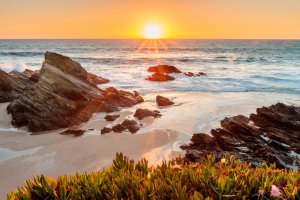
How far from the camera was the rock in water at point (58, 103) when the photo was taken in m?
12.3

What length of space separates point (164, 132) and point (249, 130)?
320 cm

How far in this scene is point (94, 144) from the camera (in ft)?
34.1

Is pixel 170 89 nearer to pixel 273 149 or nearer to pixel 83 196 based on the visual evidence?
pixel 273 149

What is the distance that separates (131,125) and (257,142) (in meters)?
4.97

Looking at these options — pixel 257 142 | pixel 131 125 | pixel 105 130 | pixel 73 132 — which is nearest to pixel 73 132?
pixel 73 132

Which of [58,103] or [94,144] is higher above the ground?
[58,103]

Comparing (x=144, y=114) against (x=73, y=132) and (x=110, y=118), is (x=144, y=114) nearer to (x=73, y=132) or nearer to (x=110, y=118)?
(x=110, y=118)

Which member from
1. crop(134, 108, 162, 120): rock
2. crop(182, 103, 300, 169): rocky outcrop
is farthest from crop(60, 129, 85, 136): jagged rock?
crop(182, 103, 300, 169): rocky outcrop

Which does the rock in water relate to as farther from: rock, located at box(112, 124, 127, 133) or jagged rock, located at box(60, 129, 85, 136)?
rock, located at box(112, 124, 127, 133)

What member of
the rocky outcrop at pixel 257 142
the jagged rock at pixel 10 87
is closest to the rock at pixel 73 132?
the rocky outcrop at pixel 257 142

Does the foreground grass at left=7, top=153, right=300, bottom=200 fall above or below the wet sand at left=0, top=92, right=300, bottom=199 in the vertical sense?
above

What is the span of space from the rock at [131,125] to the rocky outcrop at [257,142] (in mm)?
2578

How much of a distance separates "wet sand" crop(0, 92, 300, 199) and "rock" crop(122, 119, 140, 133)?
0.82 ft

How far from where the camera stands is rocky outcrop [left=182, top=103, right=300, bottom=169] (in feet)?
27.1
